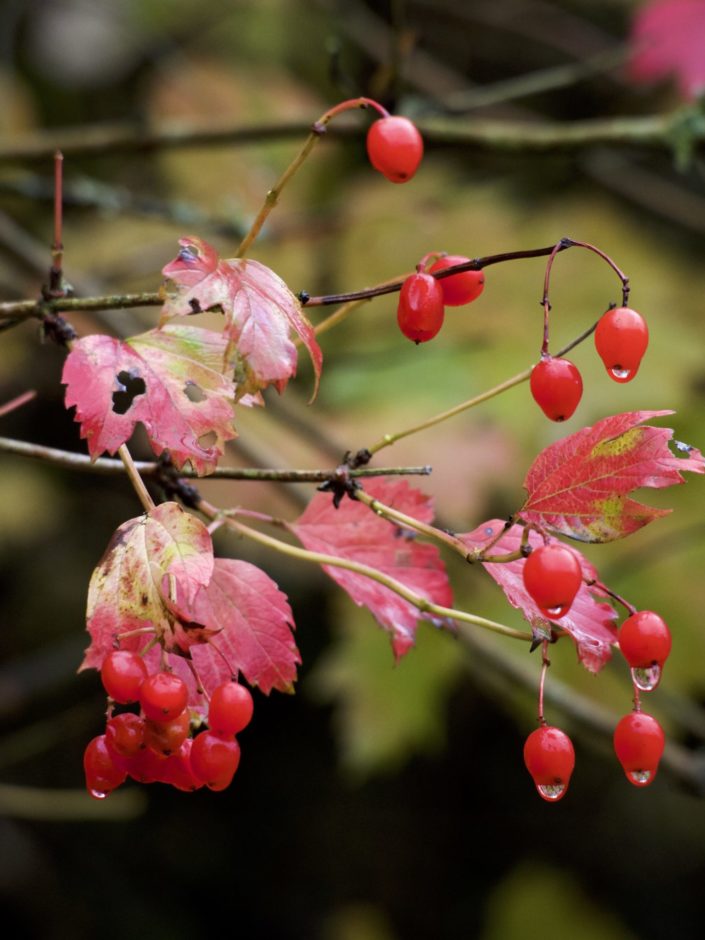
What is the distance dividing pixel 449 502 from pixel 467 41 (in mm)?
1801

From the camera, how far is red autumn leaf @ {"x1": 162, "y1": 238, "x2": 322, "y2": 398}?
0.56 meters

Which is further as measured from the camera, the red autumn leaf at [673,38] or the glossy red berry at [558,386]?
the red autumn leaf at [673,38]

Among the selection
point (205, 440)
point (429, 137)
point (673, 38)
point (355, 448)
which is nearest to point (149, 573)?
point (205, 440)

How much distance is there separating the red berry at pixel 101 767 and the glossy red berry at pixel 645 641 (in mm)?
306

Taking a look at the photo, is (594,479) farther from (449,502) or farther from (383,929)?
(383,929)

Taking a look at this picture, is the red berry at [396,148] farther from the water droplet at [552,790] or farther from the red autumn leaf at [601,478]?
the water droplet at [552,790]

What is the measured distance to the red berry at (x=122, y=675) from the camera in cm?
56

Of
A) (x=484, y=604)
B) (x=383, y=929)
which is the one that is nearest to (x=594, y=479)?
(x=484, y=604)

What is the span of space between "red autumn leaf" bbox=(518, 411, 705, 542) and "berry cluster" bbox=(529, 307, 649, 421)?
23 mm

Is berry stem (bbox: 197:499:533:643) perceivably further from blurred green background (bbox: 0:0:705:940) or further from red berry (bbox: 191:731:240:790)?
blurred green background (bbox: 0:0:705:940)

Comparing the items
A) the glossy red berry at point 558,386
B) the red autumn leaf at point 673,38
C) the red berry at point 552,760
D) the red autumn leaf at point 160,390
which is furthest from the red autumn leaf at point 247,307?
the red autumn leaf at point 673,38

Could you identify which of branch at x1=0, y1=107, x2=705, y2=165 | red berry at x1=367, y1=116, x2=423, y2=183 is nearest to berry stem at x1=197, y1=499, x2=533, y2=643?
red berry at x1=367, y1=116, x2=423, y2=183

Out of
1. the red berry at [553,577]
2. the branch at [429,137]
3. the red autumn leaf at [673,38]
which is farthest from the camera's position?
the red autumn leaf at [673,38]

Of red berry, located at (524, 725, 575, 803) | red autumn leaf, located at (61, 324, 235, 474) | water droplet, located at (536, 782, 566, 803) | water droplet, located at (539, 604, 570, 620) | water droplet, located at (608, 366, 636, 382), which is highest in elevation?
water droplet, located at (608, 366, 636, 382)
